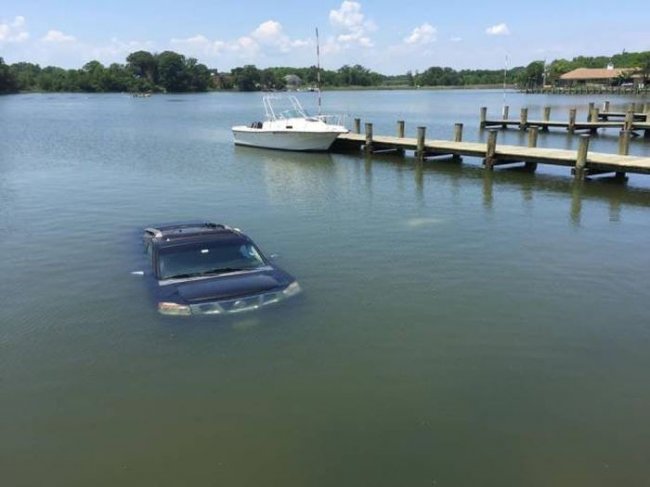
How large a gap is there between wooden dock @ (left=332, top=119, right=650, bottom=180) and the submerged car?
18019 millimetres

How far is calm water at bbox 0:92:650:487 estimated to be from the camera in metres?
6.62

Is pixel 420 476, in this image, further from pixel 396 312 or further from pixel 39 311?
pixel 39 311

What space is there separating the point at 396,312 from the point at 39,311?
662 cm

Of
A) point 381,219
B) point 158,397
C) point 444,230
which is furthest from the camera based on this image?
point 381,219

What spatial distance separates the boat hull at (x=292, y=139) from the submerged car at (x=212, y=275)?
75.8 feet

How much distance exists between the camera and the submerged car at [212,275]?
32.0 feet

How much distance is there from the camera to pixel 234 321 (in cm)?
963

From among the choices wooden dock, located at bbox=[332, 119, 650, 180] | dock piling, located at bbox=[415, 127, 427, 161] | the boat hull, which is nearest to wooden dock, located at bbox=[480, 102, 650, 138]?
wooden dock, located at bbox=[332, 119, 650, 180]

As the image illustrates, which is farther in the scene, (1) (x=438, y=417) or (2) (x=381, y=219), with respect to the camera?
(2) (x=381, y=219)

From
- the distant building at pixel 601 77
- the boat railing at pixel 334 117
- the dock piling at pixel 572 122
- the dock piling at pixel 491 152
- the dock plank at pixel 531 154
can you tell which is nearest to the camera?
the dock plank at pixel 531 154

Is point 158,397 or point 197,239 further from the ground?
point 197,239

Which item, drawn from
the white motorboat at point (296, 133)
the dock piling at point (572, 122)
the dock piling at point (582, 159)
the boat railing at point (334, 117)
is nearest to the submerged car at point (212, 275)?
the dock piling at point (582, 159)

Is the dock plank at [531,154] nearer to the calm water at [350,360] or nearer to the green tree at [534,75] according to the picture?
the calm water at [350,360]

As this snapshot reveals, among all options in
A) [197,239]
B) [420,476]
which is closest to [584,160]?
[197,239]
